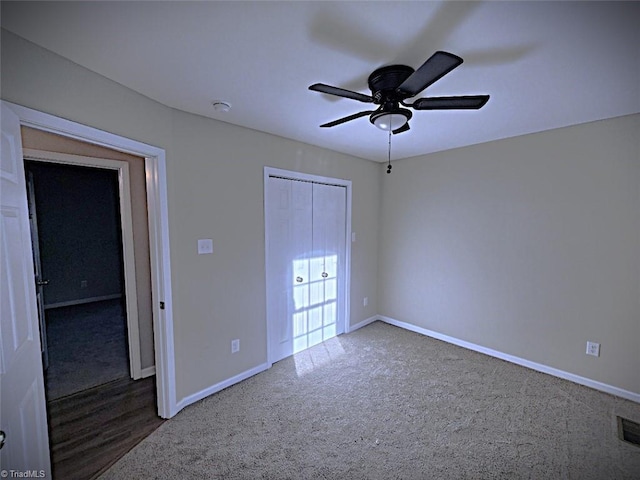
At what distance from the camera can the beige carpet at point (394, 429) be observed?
176 centimetres

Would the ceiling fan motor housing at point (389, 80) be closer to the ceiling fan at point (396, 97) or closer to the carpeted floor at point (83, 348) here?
the ceiling fan at point (396, 97)

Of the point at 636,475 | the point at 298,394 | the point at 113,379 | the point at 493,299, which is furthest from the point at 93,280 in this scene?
the point at 636,475

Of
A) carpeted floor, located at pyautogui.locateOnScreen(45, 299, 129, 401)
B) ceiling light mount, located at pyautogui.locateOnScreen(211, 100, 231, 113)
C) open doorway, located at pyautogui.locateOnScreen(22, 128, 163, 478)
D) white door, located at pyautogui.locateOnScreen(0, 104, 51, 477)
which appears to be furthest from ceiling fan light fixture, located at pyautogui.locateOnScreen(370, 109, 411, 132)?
carpeted floor, located at pyautogui.locateOnScreen(45, 299, 129, 401)

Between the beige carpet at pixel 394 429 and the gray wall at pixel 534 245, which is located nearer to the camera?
the beige carpet at pixel 394 429

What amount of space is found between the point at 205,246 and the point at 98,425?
1545 millimetres

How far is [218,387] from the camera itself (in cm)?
256

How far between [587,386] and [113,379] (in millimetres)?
4461

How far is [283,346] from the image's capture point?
3.17 metres

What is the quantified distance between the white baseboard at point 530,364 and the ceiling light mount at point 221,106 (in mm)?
3466

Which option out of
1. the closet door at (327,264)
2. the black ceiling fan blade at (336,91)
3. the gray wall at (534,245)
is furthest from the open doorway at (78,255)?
the gray wall at (534,245)

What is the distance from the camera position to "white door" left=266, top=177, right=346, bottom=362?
3.02 meters

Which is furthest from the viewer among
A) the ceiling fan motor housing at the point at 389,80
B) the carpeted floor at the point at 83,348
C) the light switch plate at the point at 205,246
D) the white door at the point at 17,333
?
the carpeted floor at the point at 83,348

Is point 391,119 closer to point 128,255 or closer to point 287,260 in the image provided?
point 287,260

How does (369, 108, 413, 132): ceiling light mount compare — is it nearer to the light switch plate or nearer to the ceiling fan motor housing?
the ceiling fan motor housing
